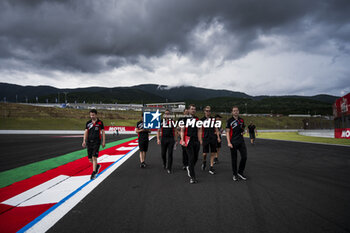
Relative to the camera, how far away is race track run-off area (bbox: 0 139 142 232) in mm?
2811

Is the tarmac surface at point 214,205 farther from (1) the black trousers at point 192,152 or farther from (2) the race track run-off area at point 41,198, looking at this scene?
(1) the black trousers at point 192,152

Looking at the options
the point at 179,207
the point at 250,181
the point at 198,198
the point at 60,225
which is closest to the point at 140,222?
the point at 179,207

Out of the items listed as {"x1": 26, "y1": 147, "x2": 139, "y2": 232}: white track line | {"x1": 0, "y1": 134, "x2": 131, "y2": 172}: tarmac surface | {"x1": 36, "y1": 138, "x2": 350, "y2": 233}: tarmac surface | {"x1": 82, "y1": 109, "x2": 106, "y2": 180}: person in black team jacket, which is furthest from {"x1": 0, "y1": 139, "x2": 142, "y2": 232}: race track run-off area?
{"x1": 0, "y1": 134, "x2": 131, "y2": 172}: tarmac surface

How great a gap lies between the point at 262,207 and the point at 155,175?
3.11 m

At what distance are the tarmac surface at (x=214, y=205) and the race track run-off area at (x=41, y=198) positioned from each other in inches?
10.4

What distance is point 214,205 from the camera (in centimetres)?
342

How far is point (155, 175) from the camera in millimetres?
5633

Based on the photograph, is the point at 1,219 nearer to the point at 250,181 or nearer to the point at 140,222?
the point at 140,222

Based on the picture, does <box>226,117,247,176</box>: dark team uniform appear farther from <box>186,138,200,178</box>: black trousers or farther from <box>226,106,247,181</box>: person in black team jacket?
<box>186,138,200,178</box>: black trousers

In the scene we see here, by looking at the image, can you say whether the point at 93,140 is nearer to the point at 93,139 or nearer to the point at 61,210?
the point at 93,139

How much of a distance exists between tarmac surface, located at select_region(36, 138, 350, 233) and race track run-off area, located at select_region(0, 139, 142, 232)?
26 centimetres

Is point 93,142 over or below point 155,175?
over

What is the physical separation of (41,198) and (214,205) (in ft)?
10.9

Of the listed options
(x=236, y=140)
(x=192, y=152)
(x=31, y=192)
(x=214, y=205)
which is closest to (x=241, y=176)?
(x=236, y=140)
